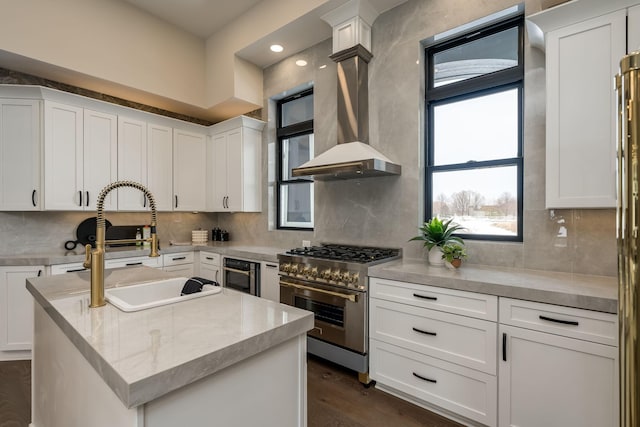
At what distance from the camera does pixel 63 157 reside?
318cm

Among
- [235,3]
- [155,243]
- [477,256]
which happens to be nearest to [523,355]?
[477,256]

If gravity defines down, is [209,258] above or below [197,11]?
below

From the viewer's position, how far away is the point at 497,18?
98.1 inches

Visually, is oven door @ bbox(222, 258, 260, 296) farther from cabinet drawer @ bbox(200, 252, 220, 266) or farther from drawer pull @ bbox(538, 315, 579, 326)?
drawer pull @ bbox(538, 315, 579, 326)

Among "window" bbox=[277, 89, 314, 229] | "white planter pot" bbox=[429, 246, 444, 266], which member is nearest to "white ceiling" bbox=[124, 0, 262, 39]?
"window" bbox=[277, 89, 314, 229]

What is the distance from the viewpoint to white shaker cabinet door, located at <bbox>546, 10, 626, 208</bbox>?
1743mm

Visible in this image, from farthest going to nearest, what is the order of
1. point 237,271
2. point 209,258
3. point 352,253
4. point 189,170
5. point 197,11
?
point 189,170
point 209,258
point 197,11
point 237,271
point 352,253

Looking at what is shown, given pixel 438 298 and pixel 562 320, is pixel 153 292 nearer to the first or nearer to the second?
pixel 438 298

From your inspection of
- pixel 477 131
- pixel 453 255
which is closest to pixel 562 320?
pixel 453 255

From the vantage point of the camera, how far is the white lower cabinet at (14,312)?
9.23ft

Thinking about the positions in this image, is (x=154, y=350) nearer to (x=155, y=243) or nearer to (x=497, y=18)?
(x=155, y=243)

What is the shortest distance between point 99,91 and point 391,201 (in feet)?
11.9

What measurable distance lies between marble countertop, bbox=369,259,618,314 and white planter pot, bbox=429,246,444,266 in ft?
0.23

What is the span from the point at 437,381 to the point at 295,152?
3013 mm
